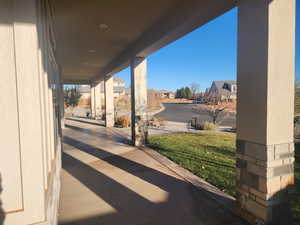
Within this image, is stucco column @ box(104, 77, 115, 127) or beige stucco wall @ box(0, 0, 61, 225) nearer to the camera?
beige stucco wall @ box(0, 0, 61, 225)

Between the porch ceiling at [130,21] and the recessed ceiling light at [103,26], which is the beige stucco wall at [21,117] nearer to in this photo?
the porch ceiling at [130,21]

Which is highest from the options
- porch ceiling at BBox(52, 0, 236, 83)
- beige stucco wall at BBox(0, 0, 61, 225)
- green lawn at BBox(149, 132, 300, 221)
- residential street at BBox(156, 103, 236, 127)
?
porch ceiling at BBox(52, 0, 236, 83)

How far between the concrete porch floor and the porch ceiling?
9.29 feet

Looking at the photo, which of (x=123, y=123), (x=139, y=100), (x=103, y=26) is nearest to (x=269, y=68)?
(x=103, y=26)

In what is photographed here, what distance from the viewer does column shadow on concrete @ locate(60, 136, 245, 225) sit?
7.61 feet

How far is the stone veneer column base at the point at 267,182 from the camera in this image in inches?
80.6

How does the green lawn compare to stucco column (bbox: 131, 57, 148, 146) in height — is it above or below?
below

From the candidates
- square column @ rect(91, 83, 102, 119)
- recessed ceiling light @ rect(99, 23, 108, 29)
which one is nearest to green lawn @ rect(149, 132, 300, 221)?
recessed ceiling light @ rect(99, 23, 108, 29)

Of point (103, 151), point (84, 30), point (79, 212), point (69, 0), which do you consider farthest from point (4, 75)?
point (103, 151)

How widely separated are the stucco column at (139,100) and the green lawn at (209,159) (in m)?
0.55

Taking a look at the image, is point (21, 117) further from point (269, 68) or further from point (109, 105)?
point (109, 105)

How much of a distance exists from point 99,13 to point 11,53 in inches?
102

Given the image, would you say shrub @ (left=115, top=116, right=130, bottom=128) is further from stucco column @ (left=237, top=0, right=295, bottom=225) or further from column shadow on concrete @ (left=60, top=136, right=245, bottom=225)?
stucco column @ (left=237, top=0, right=295, bottom=225)

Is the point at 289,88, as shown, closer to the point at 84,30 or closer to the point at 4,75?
the point at 4,75
